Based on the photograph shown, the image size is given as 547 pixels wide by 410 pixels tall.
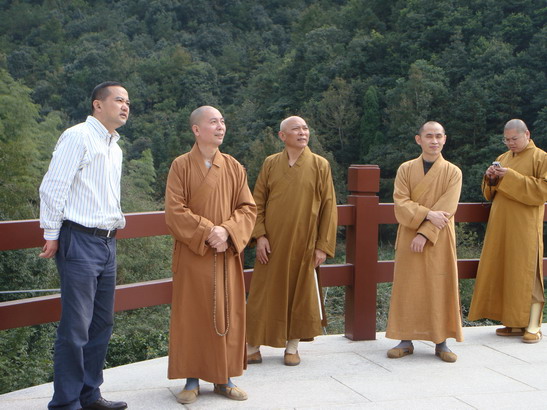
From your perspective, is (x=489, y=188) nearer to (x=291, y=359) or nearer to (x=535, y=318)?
(x=535, y=318)

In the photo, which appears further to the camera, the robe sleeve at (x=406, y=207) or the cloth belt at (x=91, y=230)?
the robe sleeve at (x=406, y=207)

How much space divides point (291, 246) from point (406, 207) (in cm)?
75

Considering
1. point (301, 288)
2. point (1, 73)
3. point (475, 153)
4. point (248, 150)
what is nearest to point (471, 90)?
point (475, 153)

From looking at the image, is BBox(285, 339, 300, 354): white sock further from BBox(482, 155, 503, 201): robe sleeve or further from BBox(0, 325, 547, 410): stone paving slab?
BBox(482, 155, 503, 201): robe sleeve

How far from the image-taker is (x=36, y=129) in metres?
33.4

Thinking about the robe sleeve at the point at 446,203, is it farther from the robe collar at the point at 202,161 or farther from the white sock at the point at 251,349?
the robe collar at the point at 202,161

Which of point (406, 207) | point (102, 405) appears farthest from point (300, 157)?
point (102, 405)

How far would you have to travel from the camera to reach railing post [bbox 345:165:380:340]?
4914mm

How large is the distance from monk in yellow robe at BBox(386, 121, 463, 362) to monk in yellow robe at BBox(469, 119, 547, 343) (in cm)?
65

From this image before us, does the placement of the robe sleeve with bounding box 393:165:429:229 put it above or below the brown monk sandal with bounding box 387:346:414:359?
above

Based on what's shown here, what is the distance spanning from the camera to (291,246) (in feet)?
14.4

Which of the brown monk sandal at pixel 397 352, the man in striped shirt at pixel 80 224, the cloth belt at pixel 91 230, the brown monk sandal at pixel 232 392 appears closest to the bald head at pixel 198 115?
the man in striped shirt at pixel 80 224

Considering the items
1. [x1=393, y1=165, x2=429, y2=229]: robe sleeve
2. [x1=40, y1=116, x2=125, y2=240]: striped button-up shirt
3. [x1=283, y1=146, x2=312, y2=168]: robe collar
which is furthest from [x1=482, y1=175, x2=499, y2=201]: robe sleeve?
[x1=40, y1=116, x2=125, y2=240]: striped button-up shirt

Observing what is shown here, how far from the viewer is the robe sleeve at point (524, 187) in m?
4.94
